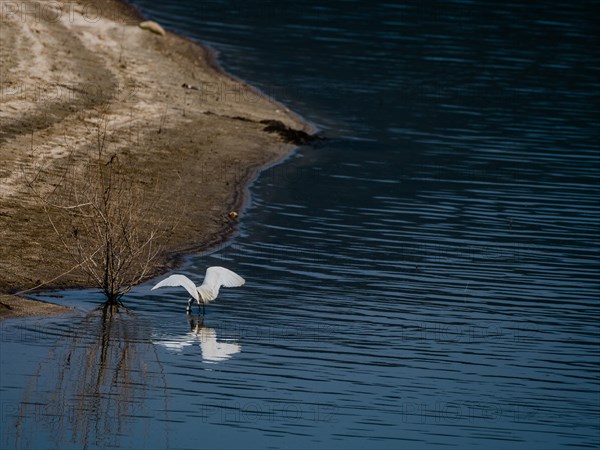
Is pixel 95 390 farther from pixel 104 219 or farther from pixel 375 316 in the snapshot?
pixel 375 316

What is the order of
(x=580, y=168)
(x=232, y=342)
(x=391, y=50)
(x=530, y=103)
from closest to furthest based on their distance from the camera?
(x=232, y=342) → (x=580, y=168) → (x=530, y=103) → (x=391, y=50)

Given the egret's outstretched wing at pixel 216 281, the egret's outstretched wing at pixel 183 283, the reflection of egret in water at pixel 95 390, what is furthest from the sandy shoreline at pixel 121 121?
the egret's outstretched wing at pixel 216 281

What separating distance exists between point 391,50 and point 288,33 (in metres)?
3.79

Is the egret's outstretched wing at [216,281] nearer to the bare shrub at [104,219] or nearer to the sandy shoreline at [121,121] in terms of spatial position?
the bare shrub at [104,219]

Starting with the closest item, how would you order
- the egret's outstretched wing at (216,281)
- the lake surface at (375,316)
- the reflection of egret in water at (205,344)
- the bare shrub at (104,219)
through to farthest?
1. the lake surface at (375,316)
2. the reflection of egret in water at (205,344)
3. the egret's outstretched wing at (216,281)
4. the bare shrub at (104,219)

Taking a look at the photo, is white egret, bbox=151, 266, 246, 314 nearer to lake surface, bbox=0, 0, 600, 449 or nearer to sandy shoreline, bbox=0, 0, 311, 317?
lake surface, bbox=0, 0, 600, 449

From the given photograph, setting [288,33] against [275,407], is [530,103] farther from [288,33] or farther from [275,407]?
[275,407]

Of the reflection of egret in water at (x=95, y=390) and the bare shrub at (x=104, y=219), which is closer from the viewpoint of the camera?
the reflection of egret in water at (x=95, y=390)

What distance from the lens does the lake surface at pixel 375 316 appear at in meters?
13.3

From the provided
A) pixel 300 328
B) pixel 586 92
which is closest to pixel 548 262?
pixel 300 328

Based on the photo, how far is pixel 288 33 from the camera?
45.3 m

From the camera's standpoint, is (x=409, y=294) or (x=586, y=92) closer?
(x=409, y=294)

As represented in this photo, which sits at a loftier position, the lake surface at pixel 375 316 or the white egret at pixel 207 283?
the white egret at pixel 207 283

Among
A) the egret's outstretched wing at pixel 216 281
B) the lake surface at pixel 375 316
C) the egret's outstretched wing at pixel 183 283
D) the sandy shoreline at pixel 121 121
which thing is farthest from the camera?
the sandy shoreline at pixel 121 121
